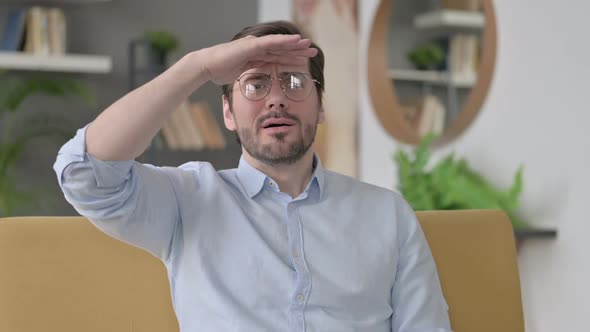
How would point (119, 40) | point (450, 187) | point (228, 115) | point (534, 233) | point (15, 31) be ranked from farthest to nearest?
point (119, 40) → point (15, 31) → point (450, 187) → point (534, 233) → point (228, 115)

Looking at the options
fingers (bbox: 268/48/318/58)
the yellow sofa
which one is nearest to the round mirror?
fingers (bbox: 268/48/318/58)

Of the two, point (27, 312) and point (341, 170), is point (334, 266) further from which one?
point (341, 170)

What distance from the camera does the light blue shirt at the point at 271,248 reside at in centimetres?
138

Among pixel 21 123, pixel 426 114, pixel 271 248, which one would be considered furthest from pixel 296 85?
pixel 21 123

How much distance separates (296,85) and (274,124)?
0.09 metres

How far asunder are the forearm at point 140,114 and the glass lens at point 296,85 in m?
0.23

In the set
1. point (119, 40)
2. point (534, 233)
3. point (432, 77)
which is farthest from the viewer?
point (119, 40)

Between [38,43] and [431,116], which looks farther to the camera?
[38,43]

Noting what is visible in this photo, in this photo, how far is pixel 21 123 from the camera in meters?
4.36

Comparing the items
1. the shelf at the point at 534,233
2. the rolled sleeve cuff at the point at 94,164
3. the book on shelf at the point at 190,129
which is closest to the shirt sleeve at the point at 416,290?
the rolled sleeve cuff at the point at 94,164

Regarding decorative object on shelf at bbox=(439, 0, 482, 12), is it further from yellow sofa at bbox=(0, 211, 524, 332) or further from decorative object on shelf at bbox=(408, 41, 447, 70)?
yellow sofa at bbox=(0, 211, 524, 332)

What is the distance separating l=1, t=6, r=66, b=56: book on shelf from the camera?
4.23 m

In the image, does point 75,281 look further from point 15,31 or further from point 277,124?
point 15,31

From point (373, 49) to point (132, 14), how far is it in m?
1.60
